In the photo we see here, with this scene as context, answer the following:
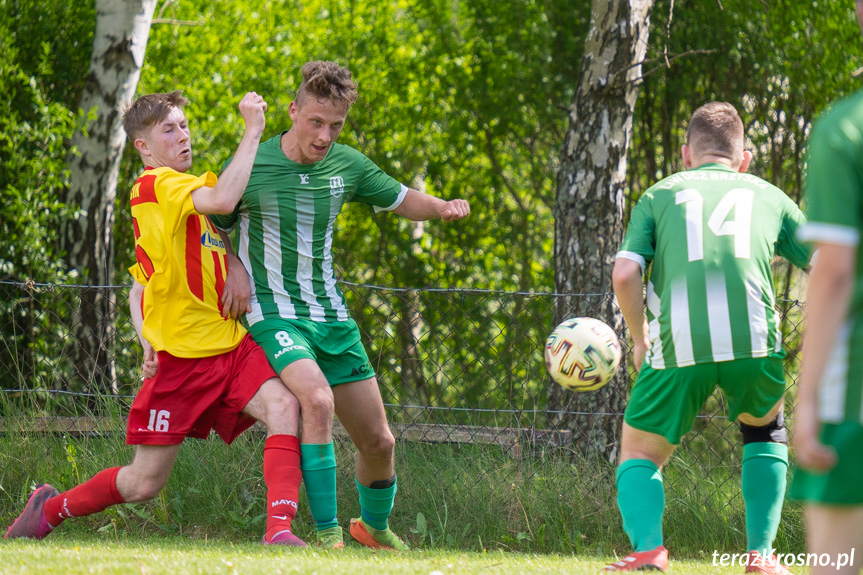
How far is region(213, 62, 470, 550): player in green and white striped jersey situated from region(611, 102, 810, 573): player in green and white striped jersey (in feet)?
Result: 3.59

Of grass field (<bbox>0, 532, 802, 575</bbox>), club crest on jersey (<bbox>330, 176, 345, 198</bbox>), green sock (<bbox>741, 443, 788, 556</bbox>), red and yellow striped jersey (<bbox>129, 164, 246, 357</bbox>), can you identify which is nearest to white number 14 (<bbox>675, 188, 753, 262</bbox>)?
green sock (<bbox>741, 443, 788, 556</bbox>)

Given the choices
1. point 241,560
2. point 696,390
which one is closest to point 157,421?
point 241,560

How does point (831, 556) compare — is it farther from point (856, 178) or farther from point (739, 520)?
point (739, 520)

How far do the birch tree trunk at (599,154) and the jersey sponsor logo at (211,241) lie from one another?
99.1 inches

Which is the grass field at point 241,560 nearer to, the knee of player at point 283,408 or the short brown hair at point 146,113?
the knee of player at point 283,408

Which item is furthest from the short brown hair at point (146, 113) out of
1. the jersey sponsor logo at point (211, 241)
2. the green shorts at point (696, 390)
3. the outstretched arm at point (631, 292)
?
the green shorts at point (696, 390)

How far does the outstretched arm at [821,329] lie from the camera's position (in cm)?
170

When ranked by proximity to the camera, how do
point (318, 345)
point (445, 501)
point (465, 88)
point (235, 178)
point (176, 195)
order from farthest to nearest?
point (465, 88) → point (445, 501) → point (318, 345) → point (176, 195) → point (235, 178)

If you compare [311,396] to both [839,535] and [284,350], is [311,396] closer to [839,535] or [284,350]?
[284,350]

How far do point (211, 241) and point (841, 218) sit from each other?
114 inches

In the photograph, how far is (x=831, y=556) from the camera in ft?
5.95

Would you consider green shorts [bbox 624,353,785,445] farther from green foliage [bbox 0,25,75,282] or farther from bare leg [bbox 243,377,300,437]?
green foliage [bbox 0,25,75,282]

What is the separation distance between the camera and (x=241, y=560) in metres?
3.21

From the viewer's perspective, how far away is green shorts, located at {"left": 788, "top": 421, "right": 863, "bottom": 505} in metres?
1.73
